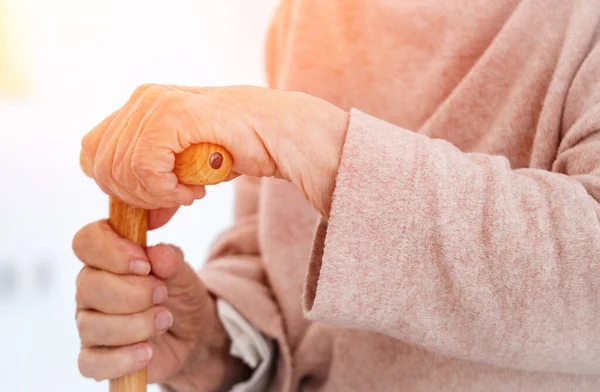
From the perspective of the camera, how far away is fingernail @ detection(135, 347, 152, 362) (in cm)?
54

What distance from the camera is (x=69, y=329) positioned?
1.39m

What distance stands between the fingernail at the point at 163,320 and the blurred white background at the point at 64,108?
0.82 meters

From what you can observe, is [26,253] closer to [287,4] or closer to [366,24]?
[287,4]

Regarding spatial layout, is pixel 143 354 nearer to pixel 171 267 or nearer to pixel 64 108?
pixel 171 267

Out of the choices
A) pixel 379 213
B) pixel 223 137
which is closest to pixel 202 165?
pixel 223 137

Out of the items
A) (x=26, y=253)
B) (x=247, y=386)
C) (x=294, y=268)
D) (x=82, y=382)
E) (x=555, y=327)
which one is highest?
(x=555, y=327)

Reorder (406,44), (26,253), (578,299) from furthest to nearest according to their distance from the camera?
1. (26,253)
2. (406,44)
3. (578,299)

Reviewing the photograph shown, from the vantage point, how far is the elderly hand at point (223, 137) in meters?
0.41

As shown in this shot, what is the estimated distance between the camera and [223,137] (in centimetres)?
42

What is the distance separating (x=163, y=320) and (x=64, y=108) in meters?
0.89

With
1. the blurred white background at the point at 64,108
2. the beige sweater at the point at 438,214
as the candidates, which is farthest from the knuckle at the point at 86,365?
the blurred white background at the point at 64,108

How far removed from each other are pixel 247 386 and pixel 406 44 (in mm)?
424

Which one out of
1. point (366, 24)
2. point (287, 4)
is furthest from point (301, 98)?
point (287, 4)

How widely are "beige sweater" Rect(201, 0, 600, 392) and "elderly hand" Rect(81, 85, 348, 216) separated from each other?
0.09 ft
